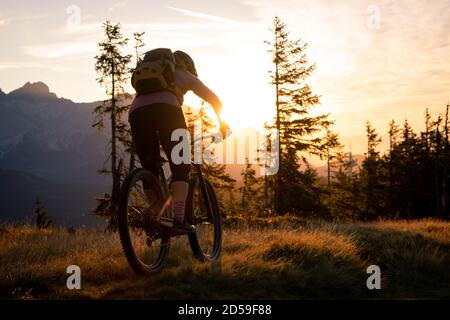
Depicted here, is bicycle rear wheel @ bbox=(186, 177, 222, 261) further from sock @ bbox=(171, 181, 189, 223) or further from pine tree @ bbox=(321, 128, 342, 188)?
pine tree @ bbox=(321, 128, 342, 188)

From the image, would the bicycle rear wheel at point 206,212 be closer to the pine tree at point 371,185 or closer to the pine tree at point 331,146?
the pine tree at point 331,146

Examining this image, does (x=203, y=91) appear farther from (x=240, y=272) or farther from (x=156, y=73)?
(x=240, y=272)

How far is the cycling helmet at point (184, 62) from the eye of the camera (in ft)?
18.8

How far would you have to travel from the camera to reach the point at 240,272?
527 centimetres

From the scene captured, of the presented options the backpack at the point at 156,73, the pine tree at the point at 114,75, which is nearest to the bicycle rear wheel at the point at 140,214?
the backpack at the point at 156,73

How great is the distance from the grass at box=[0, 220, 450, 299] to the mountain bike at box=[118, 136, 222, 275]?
0.76 ft

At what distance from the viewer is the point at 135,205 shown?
5.24 m

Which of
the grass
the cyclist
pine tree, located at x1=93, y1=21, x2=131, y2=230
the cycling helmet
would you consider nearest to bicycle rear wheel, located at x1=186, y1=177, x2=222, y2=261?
the grass

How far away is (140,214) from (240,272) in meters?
1.27

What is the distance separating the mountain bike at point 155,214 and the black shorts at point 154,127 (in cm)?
14

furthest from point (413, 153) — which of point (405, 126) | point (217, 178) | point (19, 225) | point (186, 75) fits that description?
point (186, 75)

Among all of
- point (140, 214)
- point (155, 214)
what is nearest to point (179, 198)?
point (155, 214)

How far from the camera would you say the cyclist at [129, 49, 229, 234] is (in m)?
5.28
